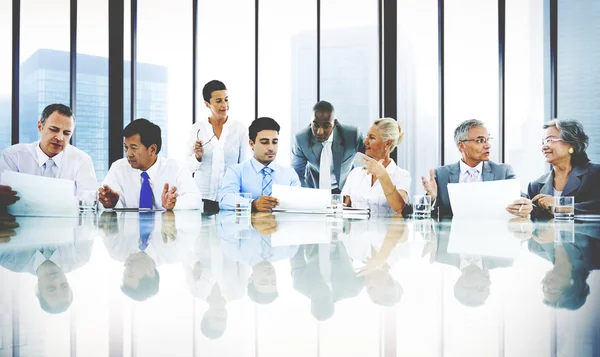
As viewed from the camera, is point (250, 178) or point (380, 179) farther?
point (250, 178)

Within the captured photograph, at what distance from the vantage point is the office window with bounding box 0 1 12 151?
186 inches

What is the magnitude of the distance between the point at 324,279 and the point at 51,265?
38cm

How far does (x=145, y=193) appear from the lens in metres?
3.12

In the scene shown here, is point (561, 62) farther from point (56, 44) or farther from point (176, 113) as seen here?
point (56, 44)

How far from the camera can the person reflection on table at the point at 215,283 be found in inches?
13.6

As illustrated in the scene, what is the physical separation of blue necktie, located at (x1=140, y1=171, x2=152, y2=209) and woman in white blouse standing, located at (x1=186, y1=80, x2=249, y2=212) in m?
0.80

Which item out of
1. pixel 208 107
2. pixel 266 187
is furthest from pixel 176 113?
pixel 266 187

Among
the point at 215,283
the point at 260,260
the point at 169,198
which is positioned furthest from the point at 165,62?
the point at 215,283

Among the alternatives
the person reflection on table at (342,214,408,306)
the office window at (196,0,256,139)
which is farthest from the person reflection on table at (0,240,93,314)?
the office window at (196,0,256,139)

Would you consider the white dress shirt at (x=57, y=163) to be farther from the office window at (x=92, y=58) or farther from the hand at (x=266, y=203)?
the office window at (x=92, y=58)

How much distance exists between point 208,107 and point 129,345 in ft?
12.6

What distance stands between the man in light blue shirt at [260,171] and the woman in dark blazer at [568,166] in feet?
5.70

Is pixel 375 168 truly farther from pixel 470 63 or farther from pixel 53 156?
pixel 470 63

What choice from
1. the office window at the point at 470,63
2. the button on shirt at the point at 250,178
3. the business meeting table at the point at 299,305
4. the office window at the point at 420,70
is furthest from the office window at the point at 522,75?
the business meeting table at the point at 299,305
